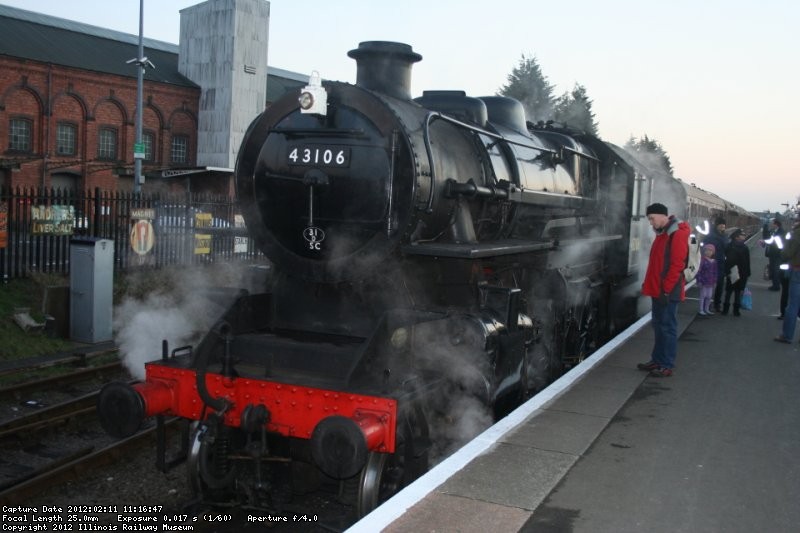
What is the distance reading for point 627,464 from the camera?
4336mm

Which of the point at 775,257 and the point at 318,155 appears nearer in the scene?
the point at 318,155

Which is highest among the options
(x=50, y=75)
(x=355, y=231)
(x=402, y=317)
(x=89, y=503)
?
(x=50, y=75)

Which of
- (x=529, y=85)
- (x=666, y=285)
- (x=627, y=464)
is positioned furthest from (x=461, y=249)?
(x=529, y=85)

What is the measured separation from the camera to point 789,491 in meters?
4.00

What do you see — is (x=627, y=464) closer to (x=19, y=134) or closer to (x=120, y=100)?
(x=19, y=134)

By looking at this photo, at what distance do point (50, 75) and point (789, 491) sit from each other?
1153 inches

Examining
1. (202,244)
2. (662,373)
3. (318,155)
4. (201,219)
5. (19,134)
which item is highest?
(19,134)

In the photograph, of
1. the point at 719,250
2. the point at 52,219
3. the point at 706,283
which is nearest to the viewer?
the point at 706,283

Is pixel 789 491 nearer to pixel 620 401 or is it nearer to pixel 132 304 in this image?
pixel 620 401

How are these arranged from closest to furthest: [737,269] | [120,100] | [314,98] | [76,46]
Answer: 1. [314,98]
2. [737,269]
3. [76,46]
4. [120,100]

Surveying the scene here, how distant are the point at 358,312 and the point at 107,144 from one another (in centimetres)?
2868

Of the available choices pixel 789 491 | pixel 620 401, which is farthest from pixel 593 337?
pixel 789 491

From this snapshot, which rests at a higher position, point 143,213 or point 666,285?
point 143,213

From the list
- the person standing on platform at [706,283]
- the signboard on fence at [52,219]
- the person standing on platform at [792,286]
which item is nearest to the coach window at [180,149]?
the signboard on fence at [52,219]
